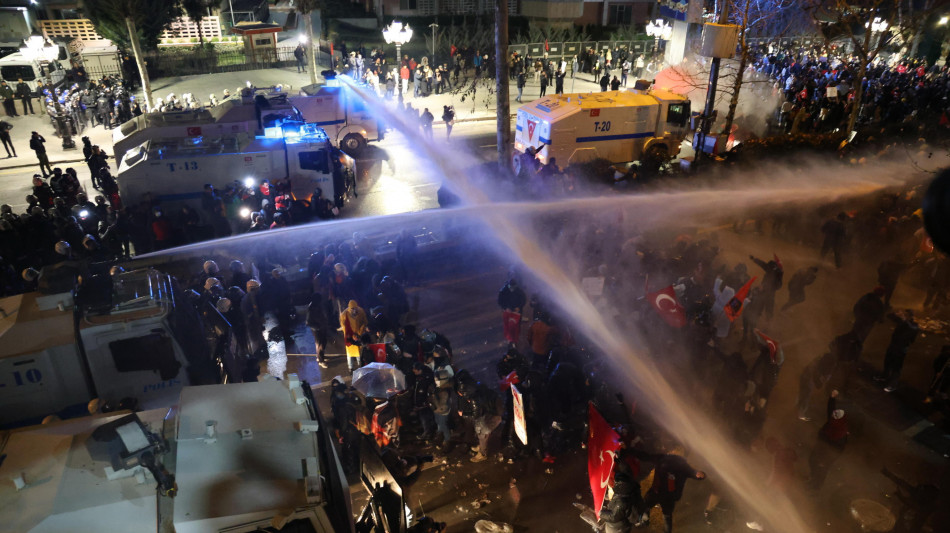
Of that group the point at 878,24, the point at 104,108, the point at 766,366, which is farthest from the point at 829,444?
the point at 104,108

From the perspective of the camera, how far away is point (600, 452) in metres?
5.95

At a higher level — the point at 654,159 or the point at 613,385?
the point at 654,159

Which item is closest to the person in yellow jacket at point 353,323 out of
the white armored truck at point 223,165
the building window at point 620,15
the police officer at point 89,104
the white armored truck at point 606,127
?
the white armored truck at point 223,165

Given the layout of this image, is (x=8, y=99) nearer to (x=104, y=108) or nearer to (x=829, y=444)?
(x=104, y=108)

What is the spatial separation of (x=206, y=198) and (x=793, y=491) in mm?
11725

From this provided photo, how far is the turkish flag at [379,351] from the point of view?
784cm

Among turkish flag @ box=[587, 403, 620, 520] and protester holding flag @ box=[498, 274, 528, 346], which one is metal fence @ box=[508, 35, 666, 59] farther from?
turkish flag @ box=[587, 403, 620, 520]

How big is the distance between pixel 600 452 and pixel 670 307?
11.0 feet

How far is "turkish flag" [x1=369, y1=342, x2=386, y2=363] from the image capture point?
7.84 metres

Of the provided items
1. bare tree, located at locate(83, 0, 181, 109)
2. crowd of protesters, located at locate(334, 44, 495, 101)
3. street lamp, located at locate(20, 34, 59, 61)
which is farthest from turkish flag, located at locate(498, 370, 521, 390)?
bare tree, located at locate(83, 0, 181, 109)

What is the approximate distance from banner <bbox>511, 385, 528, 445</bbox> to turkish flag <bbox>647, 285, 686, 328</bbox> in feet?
9.65

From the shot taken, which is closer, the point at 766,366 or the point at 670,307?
the point at 766,366

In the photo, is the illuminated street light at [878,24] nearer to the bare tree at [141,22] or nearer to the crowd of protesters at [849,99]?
the crowd of protesters at [849,99]

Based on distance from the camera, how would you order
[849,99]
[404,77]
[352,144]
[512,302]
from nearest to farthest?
[512,302] → [352,144] → [849,99] → [404,77]
